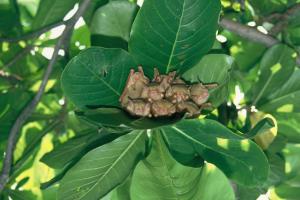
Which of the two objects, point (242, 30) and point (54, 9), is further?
point (54, 9)

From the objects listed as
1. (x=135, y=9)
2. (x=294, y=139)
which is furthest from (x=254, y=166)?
(x=294, y=139)

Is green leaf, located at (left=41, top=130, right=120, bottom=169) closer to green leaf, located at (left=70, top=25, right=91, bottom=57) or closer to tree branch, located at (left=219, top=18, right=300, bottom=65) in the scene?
tree branch, located at (left=219, top=18, right=300, bottom=65)

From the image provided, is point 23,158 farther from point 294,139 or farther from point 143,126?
point 294,139

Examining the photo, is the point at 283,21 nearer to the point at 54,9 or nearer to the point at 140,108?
the point at 54,9

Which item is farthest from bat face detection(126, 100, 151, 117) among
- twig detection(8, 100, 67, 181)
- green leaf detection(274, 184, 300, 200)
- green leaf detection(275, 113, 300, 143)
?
green leaf detection(274, 184, 300, 200)

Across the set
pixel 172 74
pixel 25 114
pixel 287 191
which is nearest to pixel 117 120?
pixel 172 74

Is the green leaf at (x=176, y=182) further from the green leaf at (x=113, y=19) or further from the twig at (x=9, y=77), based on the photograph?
the twig at (x=9, y=77)
